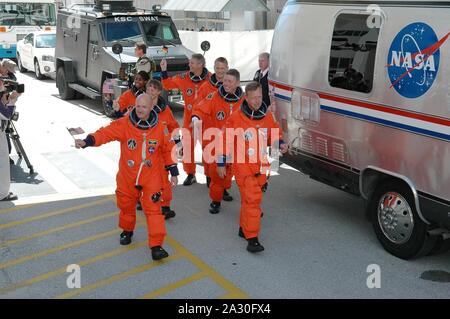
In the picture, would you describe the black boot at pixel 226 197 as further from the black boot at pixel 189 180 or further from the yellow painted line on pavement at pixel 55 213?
the yellow painted line on pavement at pixel 55 213

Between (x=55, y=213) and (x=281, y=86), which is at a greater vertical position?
(x=281, y=86)

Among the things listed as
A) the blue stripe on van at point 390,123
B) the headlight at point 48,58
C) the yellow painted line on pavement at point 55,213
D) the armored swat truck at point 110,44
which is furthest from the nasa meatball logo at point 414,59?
the headlight at point 48,58

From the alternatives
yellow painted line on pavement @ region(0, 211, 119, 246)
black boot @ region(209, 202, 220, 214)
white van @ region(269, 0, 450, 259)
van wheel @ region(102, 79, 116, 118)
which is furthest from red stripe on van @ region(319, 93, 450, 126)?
van wheel @ region(102, 79, 116, 118)

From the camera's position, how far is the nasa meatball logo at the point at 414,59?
5.08m

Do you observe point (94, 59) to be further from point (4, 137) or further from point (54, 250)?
point (54, 250)

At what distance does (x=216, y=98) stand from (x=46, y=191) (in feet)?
9.06

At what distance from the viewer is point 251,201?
232 inches

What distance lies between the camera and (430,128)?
5.12 metres

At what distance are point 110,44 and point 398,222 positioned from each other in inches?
367

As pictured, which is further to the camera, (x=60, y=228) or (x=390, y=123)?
(x=60, y=228)

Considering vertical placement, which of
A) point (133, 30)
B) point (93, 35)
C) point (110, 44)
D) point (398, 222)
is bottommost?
point (398, 222)

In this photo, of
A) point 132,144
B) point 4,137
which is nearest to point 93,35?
point 4,137

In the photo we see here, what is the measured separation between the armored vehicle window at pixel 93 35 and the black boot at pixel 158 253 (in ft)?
29.3

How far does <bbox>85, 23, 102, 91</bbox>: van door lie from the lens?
1367cm
